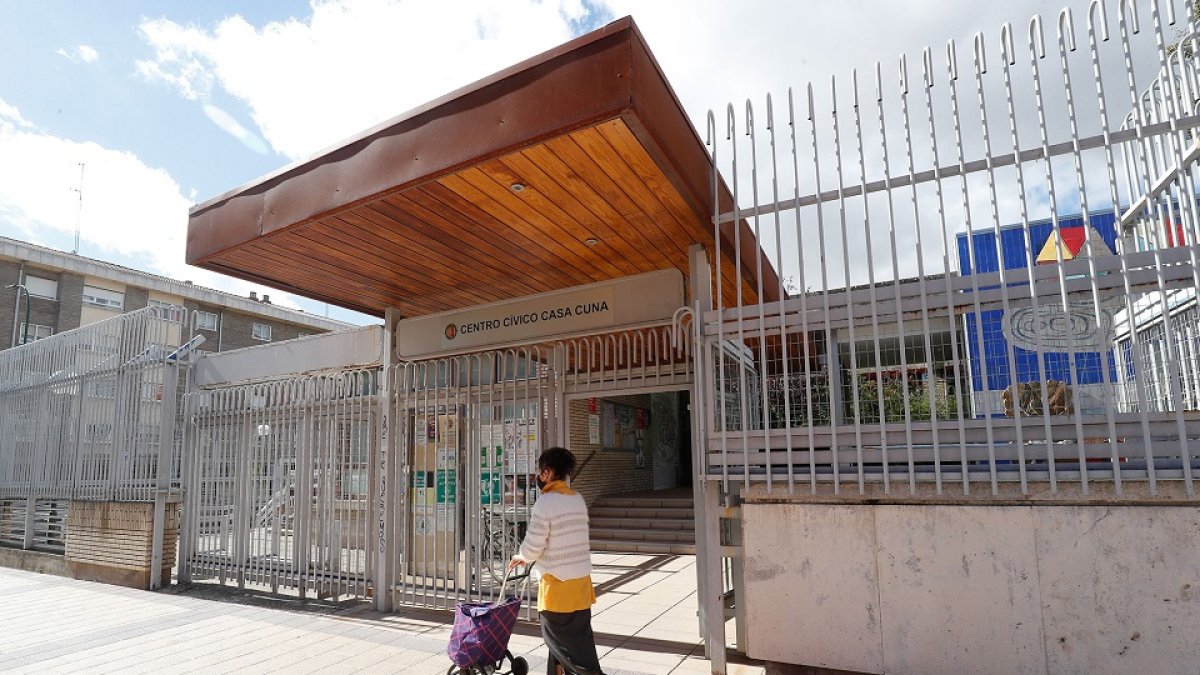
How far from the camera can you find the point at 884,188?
14.9 ft

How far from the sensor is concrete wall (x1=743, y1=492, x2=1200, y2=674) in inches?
143

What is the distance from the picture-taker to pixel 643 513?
44.2ft

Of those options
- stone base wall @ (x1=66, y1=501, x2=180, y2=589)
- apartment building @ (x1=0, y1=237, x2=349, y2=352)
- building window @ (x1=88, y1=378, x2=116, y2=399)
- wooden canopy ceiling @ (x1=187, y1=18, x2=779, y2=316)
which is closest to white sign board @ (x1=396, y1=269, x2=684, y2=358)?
wooden canopy ceiling @ (x1=187, y1=18, x2=779, y2=316)

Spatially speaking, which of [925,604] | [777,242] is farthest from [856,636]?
[777,242]

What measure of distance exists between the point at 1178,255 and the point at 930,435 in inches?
63.2

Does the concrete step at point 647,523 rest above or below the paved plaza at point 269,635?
above

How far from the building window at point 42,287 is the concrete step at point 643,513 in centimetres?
2648

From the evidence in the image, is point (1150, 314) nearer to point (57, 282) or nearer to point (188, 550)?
point (188, 550)

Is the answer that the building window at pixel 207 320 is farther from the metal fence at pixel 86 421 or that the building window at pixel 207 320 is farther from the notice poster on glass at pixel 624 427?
the notice poster on glass at pixel 624 427

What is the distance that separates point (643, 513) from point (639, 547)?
5.44 ft

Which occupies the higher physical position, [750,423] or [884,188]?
[884,188]

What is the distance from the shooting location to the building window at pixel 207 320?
32281mm

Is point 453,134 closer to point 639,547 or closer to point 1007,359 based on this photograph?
point 1007,359

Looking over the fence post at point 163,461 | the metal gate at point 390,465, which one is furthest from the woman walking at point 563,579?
the fence post at point 163,461
